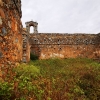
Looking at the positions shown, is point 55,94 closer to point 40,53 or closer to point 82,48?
point 40,53

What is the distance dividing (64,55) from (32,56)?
3.38 metres

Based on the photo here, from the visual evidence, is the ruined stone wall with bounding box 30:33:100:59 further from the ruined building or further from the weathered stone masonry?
the weathered stone masonry

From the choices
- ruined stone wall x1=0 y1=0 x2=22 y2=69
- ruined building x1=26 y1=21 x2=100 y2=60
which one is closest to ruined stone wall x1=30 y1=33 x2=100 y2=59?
ruined building x1=26 y1=21 x2=100 y2=60

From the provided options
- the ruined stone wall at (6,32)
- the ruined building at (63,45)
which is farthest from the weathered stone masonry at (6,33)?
the ruined building at (63,45)

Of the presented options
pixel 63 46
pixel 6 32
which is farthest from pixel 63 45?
pixel 6 32

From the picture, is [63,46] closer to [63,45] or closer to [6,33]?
[63,45]

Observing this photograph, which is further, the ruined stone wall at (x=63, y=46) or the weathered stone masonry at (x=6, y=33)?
the ruined stone wall at (x=63, y=46)

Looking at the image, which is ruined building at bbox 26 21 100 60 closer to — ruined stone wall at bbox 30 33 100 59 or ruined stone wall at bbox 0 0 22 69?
ruined stone wall at bbox 30 33 100 59

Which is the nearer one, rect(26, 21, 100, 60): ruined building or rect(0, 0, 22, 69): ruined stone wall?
rect(0, 0, 22, 69): ruined stone wall

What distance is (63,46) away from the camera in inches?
636

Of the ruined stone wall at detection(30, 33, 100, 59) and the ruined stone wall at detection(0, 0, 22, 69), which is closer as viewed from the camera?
the ruined stone wall at detection(0, 0, 22, 69)

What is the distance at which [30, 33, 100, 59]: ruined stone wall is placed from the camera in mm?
15844

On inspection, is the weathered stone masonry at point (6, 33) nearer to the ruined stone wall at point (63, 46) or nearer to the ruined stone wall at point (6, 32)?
the ruined stone wall at point (6, 32)

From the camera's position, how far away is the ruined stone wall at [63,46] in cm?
1584
